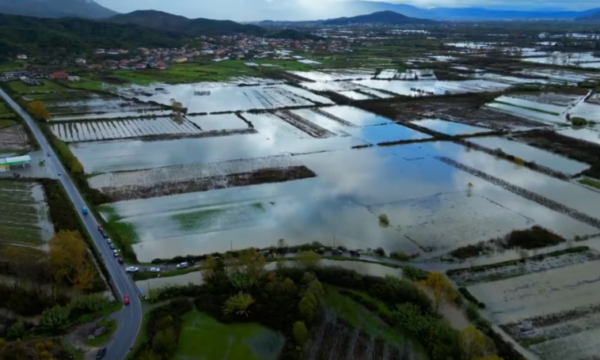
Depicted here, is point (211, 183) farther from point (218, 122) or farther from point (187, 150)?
point (218, 122)

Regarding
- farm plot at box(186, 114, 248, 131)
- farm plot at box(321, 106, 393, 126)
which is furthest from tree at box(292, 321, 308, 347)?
farm plot at box(321, 106, 393, 126)

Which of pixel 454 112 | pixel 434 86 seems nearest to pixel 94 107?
pixel 454 112

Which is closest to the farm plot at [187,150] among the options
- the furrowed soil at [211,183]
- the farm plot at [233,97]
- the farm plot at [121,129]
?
the farm plot at [121,129]

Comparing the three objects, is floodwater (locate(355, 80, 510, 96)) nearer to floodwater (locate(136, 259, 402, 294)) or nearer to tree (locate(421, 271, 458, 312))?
floodwater (locate(136, 259, 402, 294))

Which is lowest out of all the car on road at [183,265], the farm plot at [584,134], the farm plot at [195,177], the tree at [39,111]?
the car on road at [183,265]

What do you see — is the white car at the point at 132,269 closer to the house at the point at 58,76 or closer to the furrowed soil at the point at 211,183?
the furrowed soil at the point at 211,183

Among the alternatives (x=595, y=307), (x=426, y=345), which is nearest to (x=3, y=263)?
(x=426, y=345)
